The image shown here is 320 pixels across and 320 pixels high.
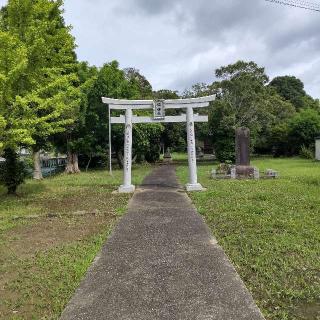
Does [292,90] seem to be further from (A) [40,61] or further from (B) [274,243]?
(B) [274,243]

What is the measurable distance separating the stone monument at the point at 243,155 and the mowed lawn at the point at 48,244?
25.2 feet

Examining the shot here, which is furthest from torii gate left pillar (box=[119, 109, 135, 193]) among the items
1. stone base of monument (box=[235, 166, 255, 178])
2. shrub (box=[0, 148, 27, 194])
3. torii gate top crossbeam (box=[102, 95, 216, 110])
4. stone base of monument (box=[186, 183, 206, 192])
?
stone base of monument (box=[235, 166, 255, 178])

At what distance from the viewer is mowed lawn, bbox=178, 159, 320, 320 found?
460cm

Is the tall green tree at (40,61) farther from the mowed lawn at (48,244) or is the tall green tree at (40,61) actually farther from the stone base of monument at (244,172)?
the stone base of monument at (244,172)

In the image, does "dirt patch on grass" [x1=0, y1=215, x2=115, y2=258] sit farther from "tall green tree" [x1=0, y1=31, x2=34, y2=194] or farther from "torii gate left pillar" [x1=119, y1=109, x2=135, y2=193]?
"torii gate left pillar" [x1=119, y1=109, x2=135, y2=193]

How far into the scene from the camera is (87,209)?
37.0ft

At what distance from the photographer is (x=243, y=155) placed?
799 inches

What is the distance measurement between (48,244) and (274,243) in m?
4.05

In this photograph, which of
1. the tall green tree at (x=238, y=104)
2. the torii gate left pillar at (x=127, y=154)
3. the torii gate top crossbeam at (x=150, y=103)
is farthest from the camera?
the tall green tree at (x=238, y=104)

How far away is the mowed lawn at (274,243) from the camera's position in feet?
15.1

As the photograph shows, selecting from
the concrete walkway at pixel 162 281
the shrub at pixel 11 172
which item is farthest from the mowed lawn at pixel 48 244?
the shrub at pixel 11 172

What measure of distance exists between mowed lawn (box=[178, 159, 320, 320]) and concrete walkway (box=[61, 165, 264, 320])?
0.27 metres

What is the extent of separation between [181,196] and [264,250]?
24.0 feet

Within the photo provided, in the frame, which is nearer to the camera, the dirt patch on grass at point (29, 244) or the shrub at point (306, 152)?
the dirt patch on grass at point (29, 244)
